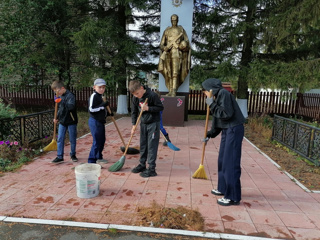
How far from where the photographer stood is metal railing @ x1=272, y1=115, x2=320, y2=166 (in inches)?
212

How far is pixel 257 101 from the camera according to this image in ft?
43.7

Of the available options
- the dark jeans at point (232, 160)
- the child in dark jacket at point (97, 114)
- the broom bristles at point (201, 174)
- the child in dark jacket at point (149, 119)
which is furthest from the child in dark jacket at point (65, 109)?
the dark jeans at point (232, 160)

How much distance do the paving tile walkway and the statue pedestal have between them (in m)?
3.93

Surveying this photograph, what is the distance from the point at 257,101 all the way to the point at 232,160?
11238 mm

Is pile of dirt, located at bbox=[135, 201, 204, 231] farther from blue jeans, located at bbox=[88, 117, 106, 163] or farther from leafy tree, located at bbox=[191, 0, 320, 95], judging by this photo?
leafy tree, located at bbox=[191, 0, 320, 95]

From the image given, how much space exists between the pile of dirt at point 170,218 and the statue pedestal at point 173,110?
604 centimetres

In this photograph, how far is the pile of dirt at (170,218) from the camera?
9.36ft

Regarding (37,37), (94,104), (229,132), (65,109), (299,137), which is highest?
(37,37)

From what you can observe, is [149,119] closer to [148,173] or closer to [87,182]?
[148,173]

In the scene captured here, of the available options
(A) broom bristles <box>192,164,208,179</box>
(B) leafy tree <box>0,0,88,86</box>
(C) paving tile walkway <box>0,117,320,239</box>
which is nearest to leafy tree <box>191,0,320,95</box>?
(C) paving tile walkway <box>0,117,320,239</box>

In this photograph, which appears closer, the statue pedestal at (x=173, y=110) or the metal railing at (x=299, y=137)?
the metal railing at (x=299, y=137)

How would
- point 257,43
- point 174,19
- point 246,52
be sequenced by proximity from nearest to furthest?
point 174,19 < point 257,43 < point 246,52

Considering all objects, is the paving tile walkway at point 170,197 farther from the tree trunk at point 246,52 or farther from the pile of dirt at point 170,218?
the tree trunk at point 246,52

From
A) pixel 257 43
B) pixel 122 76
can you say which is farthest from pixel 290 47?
pixel 122 76
